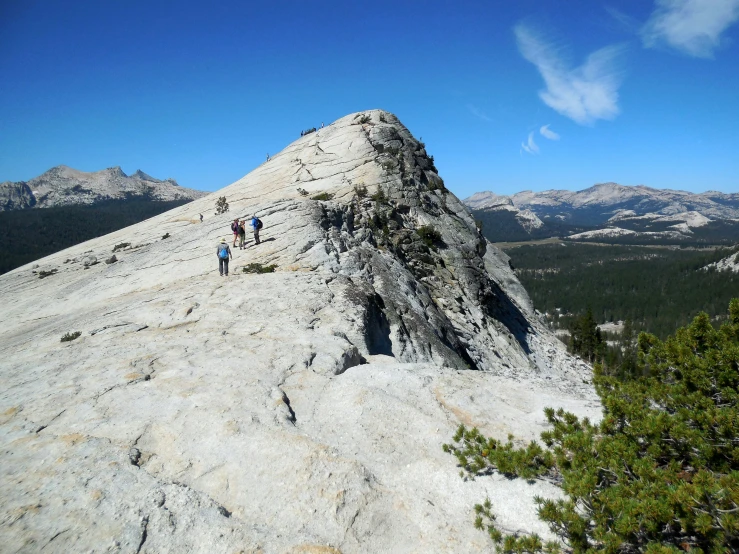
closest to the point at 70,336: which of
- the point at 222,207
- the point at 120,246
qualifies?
the point at 120,246

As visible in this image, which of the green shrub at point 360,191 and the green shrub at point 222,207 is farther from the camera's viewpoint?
the green shrub at point 222,207

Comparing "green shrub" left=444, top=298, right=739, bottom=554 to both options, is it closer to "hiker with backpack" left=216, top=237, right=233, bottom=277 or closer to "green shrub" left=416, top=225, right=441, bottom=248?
"hiker with backpack" left=216, top=237, right=233, bottom=277

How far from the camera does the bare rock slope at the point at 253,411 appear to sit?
698 cm

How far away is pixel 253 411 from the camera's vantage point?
1004cm

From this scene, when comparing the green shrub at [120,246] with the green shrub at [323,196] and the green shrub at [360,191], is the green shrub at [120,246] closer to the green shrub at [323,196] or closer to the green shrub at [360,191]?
the green shrub at [323,196]

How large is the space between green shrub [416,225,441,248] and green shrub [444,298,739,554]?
1070 inches

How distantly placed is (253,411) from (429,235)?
28425 millimetres

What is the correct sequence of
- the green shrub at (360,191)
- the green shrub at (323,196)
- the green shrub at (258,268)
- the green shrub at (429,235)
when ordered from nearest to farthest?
the green shrub at (258,268) → the green shrub at (429,235) → the green shrub at (323,196) → the green shrub at (360,191)

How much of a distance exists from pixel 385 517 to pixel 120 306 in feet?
59.2

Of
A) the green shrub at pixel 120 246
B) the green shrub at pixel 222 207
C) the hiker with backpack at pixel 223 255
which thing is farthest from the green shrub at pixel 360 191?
the green shrub at pixel 120 246

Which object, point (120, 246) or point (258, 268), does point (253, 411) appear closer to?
point (258, 268)

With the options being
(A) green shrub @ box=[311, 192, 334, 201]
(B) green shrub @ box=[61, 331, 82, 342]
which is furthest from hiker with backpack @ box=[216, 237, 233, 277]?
(A) green shrub @ box=[311, 192, 334, 201]

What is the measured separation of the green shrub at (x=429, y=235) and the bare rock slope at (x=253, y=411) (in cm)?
991

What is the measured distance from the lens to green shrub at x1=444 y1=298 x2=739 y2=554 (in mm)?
5098
